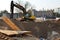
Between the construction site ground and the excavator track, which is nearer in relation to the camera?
the excavator track

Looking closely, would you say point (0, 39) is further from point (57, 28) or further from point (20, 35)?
point (57, 28)

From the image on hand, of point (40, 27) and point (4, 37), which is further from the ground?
point (40, 27)

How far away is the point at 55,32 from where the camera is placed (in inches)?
524

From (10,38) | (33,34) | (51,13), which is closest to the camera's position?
(10,38)

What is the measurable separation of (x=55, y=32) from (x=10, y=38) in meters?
3.58

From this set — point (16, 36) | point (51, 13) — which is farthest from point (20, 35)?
point (51, 13)

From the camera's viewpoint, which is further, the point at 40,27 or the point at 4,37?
the point at 40,27

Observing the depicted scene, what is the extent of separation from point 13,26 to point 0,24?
1367mm

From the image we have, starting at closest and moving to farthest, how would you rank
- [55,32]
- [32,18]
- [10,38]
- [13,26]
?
[10,38], [55,32], [13,26], [32,18]

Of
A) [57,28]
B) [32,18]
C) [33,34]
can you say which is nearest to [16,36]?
[33,34]

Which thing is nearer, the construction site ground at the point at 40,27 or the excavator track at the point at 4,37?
the excavator track at the point at 4,37

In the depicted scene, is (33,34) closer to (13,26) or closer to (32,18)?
(13,26)

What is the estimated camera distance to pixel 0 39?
12.1m

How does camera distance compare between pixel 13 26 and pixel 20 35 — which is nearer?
pixel 20 35
